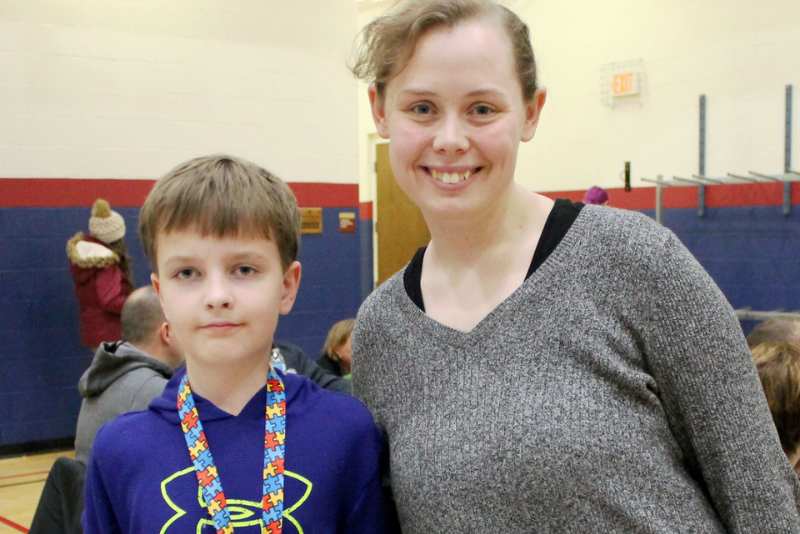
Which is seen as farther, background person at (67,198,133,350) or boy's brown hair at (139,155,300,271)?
background person at (67,198,133,350)

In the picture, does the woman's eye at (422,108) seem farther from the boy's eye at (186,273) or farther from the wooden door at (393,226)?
the wooden door at (393,226)

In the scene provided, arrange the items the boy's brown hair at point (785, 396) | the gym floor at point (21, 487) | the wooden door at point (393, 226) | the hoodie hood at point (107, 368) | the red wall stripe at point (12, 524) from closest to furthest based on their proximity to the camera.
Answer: the boy's brown hair at point (785, 396) < the hoodie hood at point (107, 368) < the red wall stripe at point (12, 524) < the gym floor at point (21, 487) < the wooden door at point (393, 226)

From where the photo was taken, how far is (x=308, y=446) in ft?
4.84

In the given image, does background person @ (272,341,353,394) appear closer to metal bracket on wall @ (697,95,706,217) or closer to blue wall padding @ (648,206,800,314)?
blue wall padding @ (648,206,800,314)

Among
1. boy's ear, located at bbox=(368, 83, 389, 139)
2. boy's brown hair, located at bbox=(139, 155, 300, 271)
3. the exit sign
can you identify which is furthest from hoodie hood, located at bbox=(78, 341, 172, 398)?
the exit sign

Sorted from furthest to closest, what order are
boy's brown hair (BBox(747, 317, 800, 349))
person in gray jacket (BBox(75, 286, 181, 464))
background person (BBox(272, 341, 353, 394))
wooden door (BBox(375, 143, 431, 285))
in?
wooden door (BBox(375, 143, 431, 285)), background person (BBox(272, 341, 353, 394)), person in gray jacket (BBox(75, 286, 181, 464)), boy's brown hair (BBox(747, 317, 800, 349))

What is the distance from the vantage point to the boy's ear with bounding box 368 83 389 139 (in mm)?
1530

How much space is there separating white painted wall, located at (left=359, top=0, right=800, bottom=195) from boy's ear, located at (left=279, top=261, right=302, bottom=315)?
231 inches

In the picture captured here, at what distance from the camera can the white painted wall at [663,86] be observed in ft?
21.8

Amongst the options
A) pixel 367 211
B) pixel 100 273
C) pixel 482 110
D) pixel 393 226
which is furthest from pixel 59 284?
pixel 482 110

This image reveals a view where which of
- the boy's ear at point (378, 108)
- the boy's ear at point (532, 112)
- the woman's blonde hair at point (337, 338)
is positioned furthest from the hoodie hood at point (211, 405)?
the woman's blonde hair at point (337, 338)

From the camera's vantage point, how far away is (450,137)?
138 centimetres

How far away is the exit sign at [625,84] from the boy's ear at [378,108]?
6380mm

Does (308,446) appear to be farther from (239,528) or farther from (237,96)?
(237,96)
